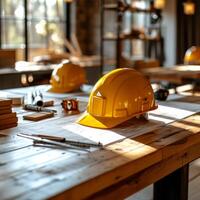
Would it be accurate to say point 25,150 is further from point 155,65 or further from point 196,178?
point 155,65

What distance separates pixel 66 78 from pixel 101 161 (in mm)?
1876

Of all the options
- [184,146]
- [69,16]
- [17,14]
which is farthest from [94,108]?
[69,16]

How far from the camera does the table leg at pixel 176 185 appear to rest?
8.04ft

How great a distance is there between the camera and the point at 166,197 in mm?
2545

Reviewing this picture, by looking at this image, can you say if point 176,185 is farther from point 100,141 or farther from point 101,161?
point 101,161

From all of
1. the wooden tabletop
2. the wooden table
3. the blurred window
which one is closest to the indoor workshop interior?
the wooden table

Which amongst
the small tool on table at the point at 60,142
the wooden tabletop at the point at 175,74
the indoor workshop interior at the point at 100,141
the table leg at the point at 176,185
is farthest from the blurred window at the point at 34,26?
the small tool on table at the point at 60,142

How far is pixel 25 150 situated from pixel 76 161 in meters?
0.25

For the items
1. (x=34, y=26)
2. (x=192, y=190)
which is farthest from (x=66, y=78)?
(x=34, y=26)

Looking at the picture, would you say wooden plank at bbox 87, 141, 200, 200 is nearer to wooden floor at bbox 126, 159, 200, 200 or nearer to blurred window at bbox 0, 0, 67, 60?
wooden floor at bbox 126, 159, 200, 200

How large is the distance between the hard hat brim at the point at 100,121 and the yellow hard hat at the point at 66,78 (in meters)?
1.21

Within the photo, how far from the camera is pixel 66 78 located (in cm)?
345

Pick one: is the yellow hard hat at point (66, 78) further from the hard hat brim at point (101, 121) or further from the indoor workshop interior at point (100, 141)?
the hard hat brim at point (101, 121)

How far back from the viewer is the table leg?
245 centimetres
